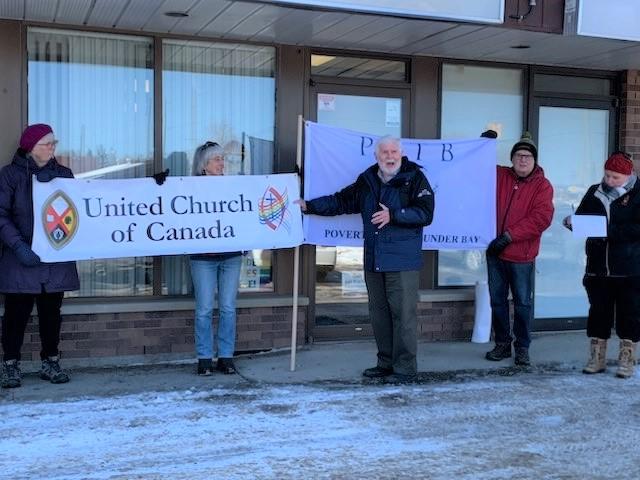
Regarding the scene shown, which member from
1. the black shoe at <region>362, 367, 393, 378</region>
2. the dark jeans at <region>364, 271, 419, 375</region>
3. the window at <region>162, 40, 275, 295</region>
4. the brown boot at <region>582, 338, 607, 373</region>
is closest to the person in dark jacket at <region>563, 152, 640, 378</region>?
the brown boot at <region>582, 338, 607, 373</region>

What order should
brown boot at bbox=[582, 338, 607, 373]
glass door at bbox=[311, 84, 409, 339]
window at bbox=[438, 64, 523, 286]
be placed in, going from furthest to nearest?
window at bbox=[438, 64, 523, 286] < glass door at bbox=[311, 84, 409, 339] < brown boot at bbox=[582, 338, 607, 373]

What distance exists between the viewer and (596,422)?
199 inches

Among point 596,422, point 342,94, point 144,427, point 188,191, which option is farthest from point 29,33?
point 596,422

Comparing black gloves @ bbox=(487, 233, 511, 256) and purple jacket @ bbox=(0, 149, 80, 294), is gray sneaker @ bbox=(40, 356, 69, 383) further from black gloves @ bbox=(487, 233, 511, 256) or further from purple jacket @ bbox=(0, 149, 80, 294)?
black gloves @ bbox=(487, 233, 511, 256)

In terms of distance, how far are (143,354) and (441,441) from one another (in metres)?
2.78

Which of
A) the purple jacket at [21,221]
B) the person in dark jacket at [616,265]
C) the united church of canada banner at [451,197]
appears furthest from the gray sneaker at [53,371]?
the person in dark jacket at [616,265]

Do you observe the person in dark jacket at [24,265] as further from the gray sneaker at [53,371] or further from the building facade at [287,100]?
the building facade at [287,100]

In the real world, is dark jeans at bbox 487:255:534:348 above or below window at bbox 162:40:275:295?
below

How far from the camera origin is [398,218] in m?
5.57

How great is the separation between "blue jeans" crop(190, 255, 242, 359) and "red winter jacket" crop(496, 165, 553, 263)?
230cm

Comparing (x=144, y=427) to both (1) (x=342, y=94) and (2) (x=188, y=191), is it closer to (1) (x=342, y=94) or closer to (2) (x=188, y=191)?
(2) (x=188, y=191)

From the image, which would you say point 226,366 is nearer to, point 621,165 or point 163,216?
point 163,216

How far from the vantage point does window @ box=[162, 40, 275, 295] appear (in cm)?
649

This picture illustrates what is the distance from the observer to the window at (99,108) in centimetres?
611
